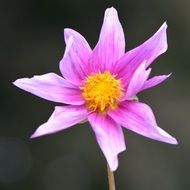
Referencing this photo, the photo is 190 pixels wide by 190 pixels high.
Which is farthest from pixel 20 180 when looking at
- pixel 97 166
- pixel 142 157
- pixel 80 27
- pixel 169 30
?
pixel 169 30

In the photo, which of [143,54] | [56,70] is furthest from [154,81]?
[56,70]

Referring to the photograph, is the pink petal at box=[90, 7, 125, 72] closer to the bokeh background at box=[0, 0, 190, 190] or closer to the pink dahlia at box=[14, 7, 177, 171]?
the pink dahlia at box=[14, 7, 177, 171]

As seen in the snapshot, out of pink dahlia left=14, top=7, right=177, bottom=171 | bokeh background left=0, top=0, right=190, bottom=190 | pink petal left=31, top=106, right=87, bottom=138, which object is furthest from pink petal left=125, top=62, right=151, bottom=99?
bokeh background left=0, top=0, right=190, bottom=190

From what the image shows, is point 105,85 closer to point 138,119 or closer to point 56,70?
point 138,119

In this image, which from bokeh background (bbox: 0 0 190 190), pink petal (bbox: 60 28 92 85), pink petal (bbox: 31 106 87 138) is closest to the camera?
pink petal (bbox: 31 106 87 138)

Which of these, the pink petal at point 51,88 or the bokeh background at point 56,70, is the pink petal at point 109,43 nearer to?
the pink petal at point 51,88
